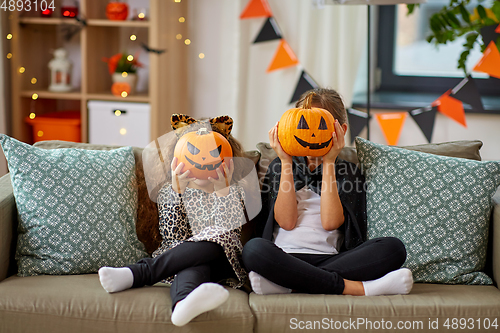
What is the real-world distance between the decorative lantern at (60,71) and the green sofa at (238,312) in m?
1.85

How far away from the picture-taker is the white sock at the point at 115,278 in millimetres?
1335

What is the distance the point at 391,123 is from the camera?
2875 mm

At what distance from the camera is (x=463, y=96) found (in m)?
2.82

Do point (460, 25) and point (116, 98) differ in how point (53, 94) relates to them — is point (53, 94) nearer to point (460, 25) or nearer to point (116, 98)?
point (116, 98)

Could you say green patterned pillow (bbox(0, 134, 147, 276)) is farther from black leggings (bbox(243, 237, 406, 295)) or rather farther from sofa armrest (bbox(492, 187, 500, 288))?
sofa armrest (bbox(492, 187, 500, 288))

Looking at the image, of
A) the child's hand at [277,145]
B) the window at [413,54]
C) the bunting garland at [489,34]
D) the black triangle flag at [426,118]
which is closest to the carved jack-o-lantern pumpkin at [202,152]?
the child's hand at [277,145]

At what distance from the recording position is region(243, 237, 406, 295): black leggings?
4.54ft

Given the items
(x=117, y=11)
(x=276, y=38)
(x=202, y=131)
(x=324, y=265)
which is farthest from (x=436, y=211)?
(x=117, y=11)

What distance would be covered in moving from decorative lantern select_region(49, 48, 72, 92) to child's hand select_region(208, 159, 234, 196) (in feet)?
5.92

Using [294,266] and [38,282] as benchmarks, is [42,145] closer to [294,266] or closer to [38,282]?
[38,282]

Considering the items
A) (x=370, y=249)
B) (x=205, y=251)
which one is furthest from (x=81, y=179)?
(x=370, y=249)

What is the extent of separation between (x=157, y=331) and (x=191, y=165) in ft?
1.73

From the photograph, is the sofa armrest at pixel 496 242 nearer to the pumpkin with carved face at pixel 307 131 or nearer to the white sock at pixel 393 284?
the white sock at pixel 393 284

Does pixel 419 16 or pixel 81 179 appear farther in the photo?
pixel 419 16
